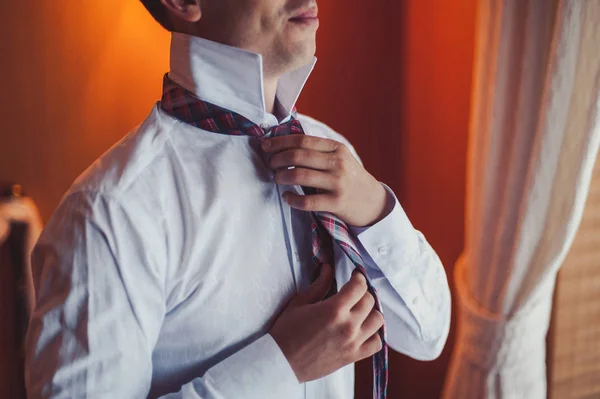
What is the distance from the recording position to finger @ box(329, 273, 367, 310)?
698 mm

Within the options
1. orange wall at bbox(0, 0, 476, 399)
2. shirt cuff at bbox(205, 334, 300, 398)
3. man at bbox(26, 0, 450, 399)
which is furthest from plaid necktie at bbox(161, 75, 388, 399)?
orange wall at bbox(0, 0, 476, 399)

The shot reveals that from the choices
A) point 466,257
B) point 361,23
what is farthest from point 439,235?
point 361,23

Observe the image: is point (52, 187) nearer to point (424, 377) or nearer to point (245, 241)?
point (245, 241)

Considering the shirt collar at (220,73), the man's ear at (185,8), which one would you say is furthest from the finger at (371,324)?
the man's ear at (185,8)

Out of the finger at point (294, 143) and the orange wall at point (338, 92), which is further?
the orange wall at point (338, 92)

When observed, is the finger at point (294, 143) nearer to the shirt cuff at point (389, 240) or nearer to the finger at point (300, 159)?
the finger at point (300, 159)

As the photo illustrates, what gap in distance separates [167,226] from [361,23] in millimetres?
955

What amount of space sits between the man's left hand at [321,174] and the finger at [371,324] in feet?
0.46

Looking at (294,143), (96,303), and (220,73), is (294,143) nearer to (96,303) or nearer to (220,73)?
(220,73)

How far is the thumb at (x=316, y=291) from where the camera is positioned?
28.7 inches

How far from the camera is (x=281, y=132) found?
74 cm

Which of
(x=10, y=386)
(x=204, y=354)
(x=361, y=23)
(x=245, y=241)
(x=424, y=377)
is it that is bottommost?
(x=424, y=377)

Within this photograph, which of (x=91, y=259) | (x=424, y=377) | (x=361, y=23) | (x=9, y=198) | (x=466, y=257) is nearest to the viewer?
(x=91, y=259)

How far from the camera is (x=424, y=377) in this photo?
1552mm
